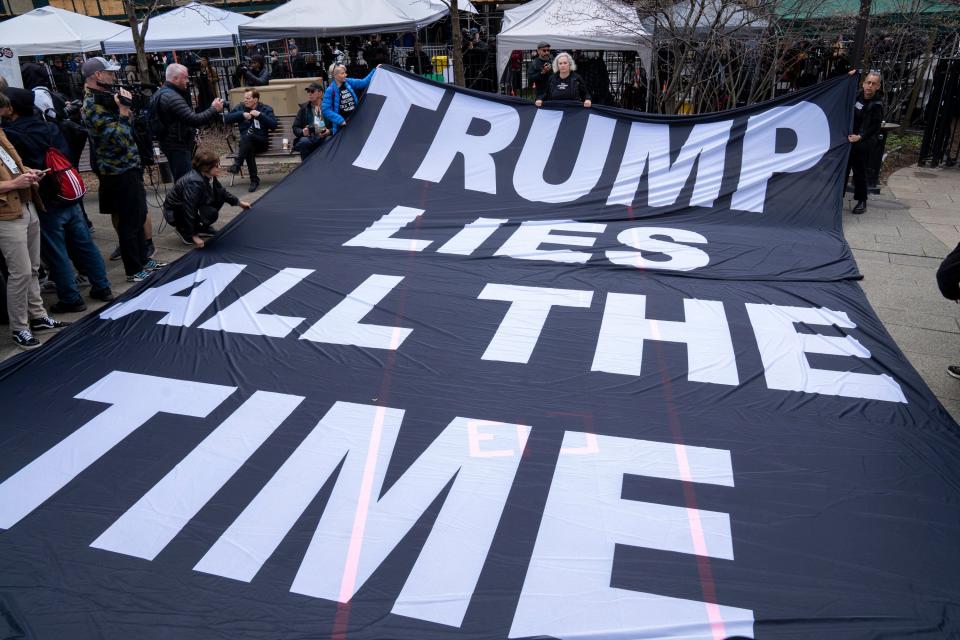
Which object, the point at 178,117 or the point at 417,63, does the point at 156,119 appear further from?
the point at 417,63

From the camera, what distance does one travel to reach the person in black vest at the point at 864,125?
24.2 feet

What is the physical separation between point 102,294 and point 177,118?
6.96 ft

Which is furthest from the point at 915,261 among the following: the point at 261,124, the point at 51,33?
the point at 51,33

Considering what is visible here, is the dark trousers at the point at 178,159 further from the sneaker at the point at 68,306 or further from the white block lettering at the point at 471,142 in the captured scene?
the white block lettering at the point at 471,142

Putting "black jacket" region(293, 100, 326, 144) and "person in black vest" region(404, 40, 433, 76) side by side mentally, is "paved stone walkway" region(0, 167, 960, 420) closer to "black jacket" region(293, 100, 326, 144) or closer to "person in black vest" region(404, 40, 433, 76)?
"black jacket" region(293, 100, 326, 144)

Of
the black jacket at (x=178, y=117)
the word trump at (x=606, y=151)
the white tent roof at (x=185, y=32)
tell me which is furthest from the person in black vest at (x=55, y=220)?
the white tent roof at (x=185, y=32)

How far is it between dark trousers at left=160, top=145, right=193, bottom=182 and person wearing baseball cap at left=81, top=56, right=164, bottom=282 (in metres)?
1.03

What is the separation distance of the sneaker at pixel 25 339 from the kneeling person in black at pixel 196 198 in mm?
1528

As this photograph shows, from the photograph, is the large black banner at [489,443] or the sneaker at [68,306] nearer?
the large black banner at [489,443]

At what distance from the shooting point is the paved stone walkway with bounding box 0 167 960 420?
4.60m

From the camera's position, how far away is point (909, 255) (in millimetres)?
6379

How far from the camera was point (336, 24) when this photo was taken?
1257 centimetres

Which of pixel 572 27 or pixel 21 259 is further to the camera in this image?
pixel 572 27

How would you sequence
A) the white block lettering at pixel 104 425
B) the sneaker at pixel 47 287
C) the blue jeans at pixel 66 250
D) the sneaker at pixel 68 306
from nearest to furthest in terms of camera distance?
the white block lettering at pixel 104 425 < the blue jeans at pixel 66 250 < the sneaker at pixel 68 306 < the sneaker at pixel 47 287
